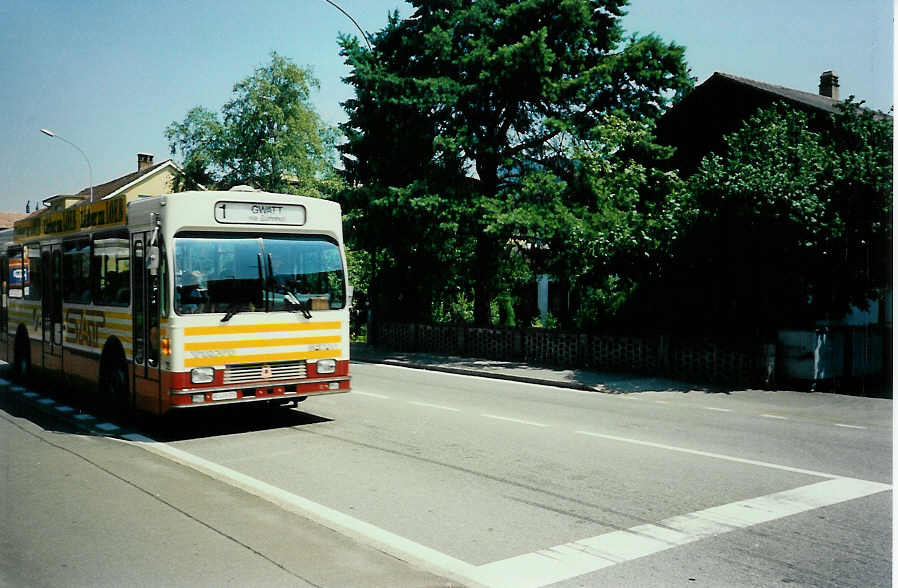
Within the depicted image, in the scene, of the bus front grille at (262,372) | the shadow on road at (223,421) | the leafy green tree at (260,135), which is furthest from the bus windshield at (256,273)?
the leafy green tree at (260,135)

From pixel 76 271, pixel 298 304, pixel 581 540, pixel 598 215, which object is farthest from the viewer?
pixel 598 215

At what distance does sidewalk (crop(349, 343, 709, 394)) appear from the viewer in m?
15.6

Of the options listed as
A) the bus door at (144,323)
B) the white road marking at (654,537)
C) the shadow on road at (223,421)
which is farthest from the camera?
the shadow on road at (223,421)

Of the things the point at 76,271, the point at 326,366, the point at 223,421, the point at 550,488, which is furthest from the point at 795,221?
the point at 76,271

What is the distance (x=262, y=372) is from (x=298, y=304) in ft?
3.13

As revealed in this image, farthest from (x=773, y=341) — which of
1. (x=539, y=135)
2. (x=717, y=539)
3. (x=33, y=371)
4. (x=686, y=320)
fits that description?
(x=33, y=371)

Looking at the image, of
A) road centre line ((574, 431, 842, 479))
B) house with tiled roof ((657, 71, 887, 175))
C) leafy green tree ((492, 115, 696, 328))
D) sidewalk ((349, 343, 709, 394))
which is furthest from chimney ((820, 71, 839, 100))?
road centre line ((574, 431, 842, 479))

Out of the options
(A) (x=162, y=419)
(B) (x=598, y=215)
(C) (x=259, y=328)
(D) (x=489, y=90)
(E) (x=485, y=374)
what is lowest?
(E) (x=485, y=374)

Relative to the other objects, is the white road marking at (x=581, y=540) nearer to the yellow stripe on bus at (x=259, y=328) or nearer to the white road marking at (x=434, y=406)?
the yellow stripe on bus at (x=259, y=328)

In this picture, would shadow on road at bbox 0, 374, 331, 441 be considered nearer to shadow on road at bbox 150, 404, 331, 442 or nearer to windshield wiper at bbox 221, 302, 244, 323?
shadow on road at bbox 150, 404, 331, 442

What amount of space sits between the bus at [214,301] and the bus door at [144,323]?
0.01 m

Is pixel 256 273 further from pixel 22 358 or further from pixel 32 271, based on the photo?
pixel 22 358

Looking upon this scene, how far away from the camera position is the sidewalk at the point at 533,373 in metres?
15.6

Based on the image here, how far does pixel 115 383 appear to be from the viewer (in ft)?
35.7
